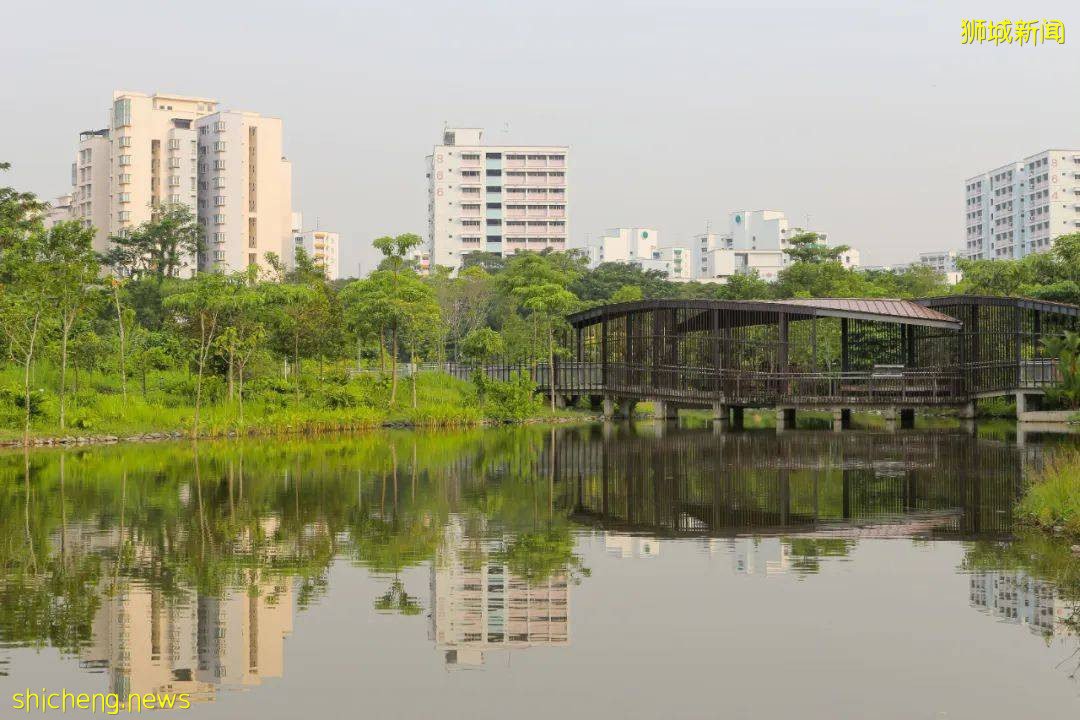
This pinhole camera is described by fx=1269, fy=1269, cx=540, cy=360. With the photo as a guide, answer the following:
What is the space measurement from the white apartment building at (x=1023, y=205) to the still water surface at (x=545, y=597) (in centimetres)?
12056

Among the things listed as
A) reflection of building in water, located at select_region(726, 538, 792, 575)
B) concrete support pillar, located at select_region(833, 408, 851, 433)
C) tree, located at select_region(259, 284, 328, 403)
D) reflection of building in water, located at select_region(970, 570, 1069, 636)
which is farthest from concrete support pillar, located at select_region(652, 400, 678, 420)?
reflection of building in water, located at select_region(970, 570, 1069, 636)

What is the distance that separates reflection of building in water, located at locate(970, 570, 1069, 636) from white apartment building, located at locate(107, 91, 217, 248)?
87.5 meters

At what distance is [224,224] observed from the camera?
94438mm

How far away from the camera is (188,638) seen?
28.8ft

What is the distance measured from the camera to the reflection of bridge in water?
14391 mm

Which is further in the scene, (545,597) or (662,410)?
(662,410)

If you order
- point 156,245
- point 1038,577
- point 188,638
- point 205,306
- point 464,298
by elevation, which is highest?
point 156,245

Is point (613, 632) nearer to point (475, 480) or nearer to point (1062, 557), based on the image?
point (1062, 557)

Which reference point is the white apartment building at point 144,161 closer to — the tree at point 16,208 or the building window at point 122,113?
the building window at point 122,113

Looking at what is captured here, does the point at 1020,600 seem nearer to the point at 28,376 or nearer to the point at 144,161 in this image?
the point at 28,376

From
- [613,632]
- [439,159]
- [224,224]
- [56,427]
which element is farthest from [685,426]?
[439,159]

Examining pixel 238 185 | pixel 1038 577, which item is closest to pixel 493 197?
pixel 238 185

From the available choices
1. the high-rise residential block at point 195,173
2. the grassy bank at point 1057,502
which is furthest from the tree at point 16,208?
the high-rise residential block at point 195,173

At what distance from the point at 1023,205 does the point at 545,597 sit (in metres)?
137
